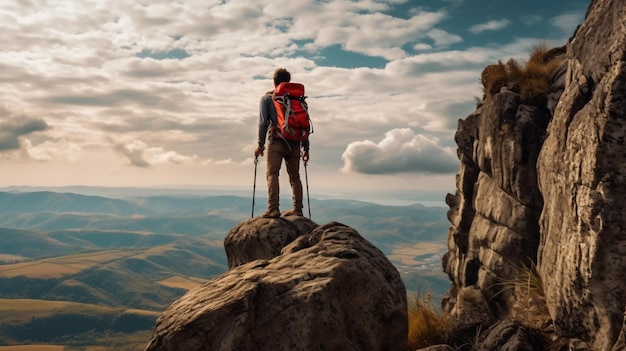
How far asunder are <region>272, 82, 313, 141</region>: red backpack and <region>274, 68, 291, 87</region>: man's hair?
0.47 meters

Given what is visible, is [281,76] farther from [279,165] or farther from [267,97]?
[279,165]

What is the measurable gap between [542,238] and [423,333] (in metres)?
5.18

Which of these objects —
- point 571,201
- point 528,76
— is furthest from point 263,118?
point 528,76

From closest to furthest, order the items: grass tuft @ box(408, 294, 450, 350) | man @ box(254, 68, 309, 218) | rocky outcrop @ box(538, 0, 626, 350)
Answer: rocky outcrop @ box(538, 0, 626, 350)
grass tuft @ box(408, 294, 450, 350)
man @ box(254, 68, 309, 218)

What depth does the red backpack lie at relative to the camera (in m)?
15.4

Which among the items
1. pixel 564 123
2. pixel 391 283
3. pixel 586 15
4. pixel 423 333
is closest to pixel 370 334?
pixel 391 283

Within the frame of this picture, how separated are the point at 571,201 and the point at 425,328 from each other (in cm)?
603

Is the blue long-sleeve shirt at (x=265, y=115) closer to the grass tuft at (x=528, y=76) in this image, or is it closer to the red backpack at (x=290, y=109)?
the red backpack at (x=290, y=109)

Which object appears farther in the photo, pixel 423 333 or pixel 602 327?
pixel 423 333

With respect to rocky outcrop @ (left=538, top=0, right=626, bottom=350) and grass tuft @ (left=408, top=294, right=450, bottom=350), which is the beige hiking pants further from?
rocky outcrop @ (left=538, top=0, right=626, bottom=350)

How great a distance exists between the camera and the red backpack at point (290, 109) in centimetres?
1539

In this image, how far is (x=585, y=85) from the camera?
12.6m

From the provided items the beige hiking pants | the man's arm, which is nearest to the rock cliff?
the beige hiking pants

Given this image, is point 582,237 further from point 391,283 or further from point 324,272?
point 324,272
